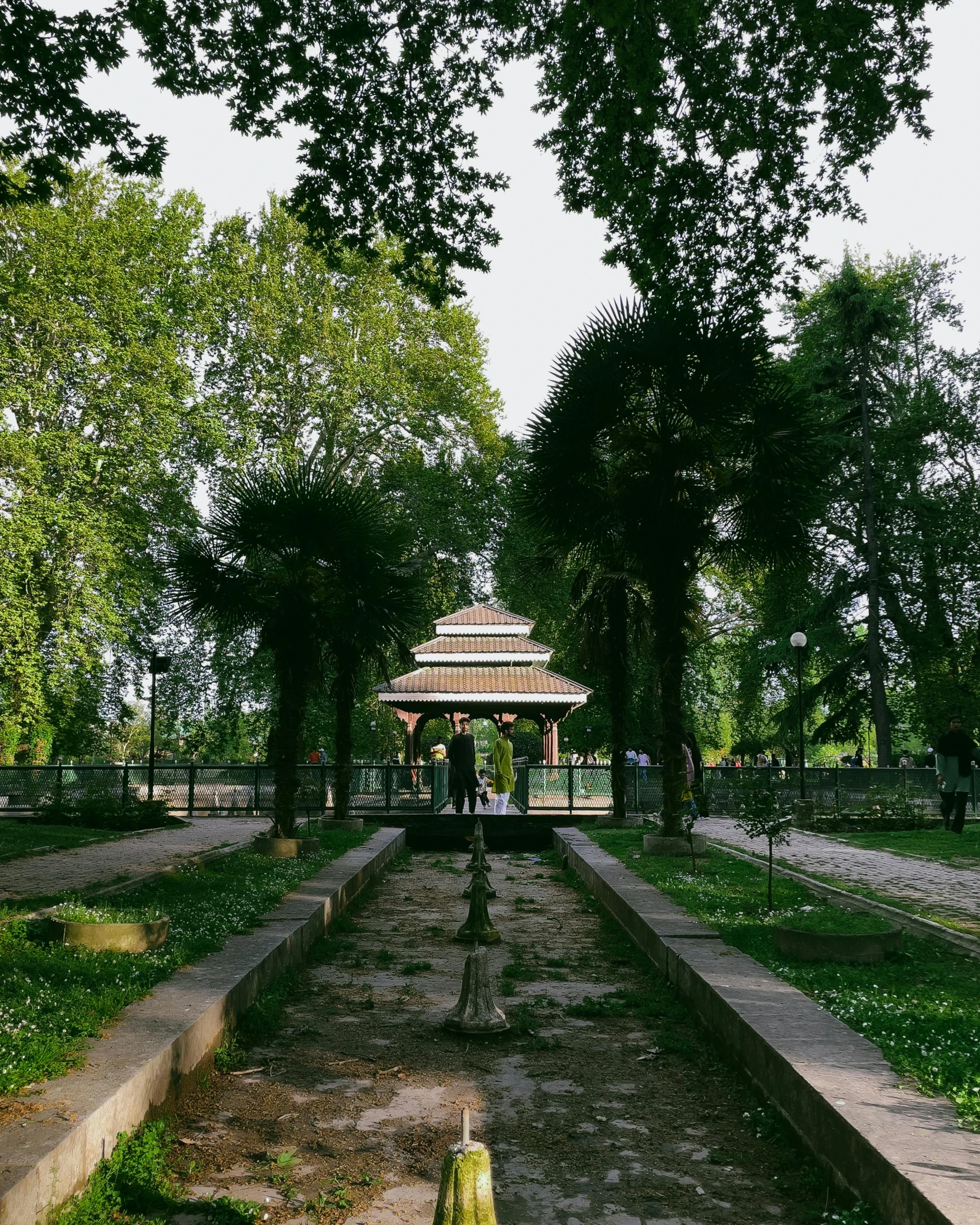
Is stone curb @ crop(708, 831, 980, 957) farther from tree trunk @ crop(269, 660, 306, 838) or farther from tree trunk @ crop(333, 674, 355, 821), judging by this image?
tree trunk @ crop(333, 674, 355, 821)

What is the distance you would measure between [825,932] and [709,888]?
3.87 metres

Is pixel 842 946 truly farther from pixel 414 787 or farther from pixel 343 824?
pixel 414 787

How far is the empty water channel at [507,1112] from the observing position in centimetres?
416

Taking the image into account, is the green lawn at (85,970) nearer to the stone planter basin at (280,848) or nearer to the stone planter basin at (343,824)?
the stone planter basin at (280,848)

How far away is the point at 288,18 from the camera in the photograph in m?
9.67

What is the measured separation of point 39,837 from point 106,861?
330 centimetres

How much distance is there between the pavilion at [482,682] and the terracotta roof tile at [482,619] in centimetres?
2

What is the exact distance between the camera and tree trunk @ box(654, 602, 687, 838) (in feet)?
50.2

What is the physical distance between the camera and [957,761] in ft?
60.7

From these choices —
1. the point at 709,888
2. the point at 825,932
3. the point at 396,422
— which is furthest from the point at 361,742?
the point at 825,932

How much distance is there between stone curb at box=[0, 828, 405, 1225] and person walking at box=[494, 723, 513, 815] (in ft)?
45.9

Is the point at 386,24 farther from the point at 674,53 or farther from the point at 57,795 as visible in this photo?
the point at 57,795

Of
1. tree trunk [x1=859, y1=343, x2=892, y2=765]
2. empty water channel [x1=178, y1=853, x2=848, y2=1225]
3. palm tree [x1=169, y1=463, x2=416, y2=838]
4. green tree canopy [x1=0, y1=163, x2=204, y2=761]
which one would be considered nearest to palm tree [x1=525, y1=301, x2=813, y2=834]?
palm tree [x1=169, y1=463, x2=416, y2=838]

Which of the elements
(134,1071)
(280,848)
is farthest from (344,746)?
(134,1071)
